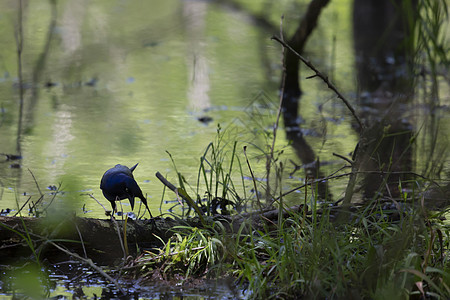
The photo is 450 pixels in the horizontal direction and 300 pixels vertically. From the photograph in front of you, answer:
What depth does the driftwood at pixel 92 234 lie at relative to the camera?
118 inches

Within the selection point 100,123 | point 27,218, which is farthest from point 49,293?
point 100,123

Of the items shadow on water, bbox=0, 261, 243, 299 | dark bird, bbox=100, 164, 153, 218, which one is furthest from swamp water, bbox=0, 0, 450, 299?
dark bird, bbox=100, 164, 153, 218

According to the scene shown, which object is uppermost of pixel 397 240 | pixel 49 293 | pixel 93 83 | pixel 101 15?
pixel 101 15

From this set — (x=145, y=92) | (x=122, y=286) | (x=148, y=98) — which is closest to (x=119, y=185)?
(x=122, y=286)

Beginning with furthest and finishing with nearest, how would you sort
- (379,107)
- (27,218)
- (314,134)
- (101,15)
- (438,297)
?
(101,15)
(379,107)
(314,134)
(27,218)
(438,297)

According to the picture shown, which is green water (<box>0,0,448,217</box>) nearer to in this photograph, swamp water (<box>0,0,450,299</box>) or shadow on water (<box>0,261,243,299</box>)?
swamp water (<box>0,0,450,299</box>)

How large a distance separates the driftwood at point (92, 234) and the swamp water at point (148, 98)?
15cm

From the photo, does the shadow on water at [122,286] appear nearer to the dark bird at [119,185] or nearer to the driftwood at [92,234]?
the driftwood at [92,234]

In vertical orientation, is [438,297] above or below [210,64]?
below

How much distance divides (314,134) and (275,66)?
2405mm

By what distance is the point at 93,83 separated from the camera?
6945 millimetres

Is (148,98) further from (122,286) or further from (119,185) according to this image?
(122,286)

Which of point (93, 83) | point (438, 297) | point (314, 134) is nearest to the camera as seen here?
point (438, 297)

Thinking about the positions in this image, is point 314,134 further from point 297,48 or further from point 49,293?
point 49,293
